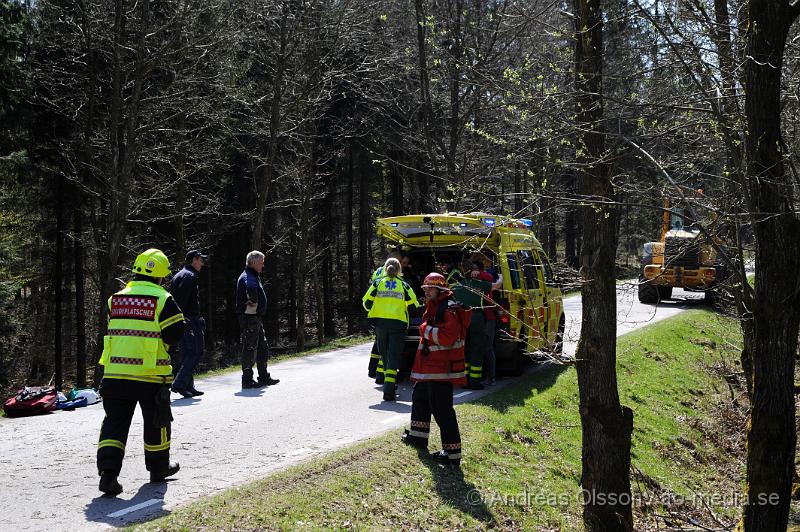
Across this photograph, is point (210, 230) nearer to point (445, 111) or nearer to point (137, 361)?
point (445, 111)

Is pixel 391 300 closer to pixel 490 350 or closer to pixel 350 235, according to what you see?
pixel 490 350

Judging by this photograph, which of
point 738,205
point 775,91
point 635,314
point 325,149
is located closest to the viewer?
point 775,91

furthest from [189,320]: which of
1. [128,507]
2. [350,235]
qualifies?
[350,235]

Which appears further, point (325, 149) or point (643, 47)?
point (325, 149)

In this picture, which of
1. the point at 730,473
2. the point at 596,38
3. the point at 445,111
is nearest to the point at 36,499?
the point at 596,38

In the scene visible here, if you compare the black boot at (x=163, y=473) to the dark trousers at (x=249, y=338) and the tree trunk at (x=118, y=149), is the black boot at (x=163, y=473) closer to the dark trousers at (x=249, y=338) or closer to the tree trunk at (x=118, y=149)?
the dark trousers at (x=249, y=338)

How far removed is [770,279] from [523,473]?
146 inches

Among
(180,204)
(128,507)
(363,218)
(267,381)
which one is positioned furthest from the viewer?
(363,218)

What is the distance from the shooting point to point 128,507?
6.08 meters

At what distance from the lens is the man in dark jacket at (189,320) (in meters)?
10.6

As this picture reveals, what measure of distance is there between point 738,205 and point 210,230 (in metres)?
23.6

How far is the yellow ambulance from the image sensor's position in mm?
10984

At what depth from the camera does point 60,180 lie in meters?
24.2

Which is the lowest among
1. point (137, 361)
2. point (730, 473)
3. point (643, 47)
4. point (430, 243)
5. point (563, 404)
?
point (730, 473)
